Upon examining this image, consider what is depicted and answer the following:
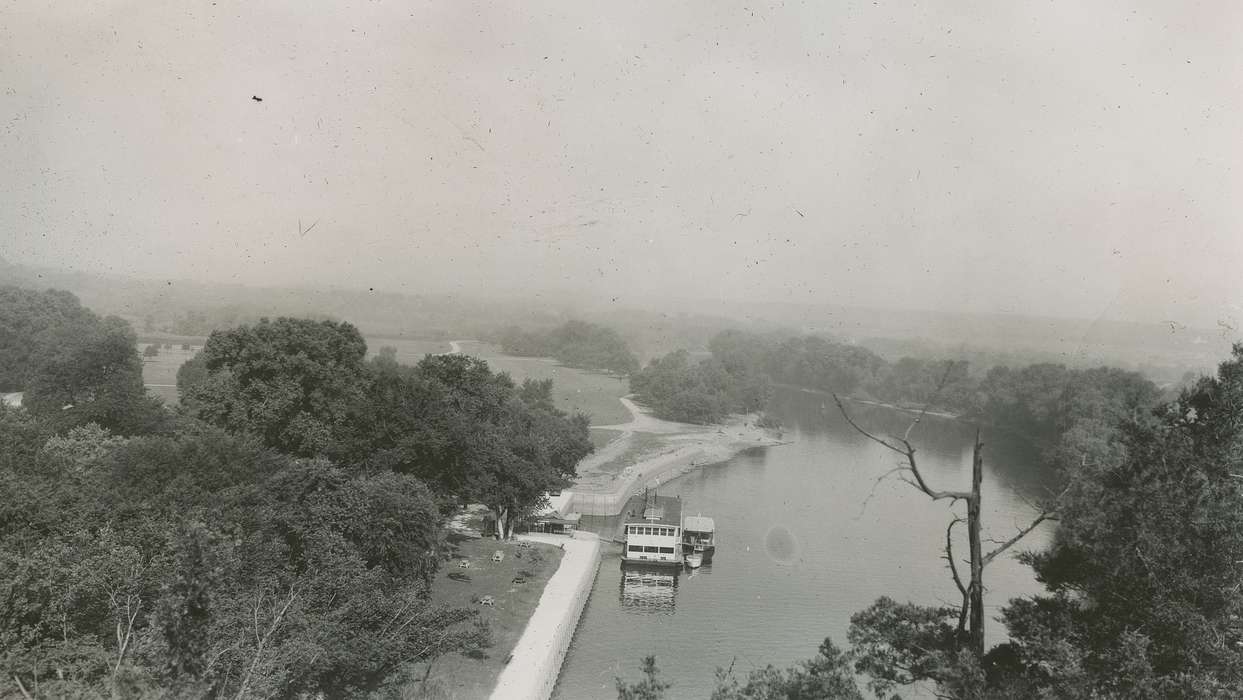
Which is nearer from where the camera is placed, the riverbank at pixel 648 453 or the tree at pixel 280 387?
the tree at pixel 280 387

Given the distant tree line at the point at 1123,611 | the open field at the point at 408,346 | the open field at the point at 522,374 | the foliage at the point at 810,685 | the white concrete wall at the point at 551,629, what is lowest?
the white concrete wall at the point at 551,629

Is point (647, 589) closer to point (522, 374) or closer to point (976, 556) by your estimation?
point (976, 556)

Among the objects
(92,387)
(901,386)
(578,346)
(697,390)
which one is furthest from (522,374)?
(92,387)

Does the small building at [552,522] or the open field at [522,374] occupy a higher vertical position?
the open field at [522,374]

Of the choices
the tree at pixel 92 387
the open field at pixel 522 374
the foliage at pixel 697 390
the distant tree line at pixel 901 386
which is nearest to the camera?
the tree at pixel 92 387

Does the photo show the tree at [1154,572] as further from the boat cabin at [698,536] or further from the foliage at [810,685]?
the boat cabin at [698,536]

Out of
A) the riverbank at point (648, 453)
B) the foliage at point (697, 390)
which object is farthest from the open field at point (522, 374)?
the foliage at point (697, 390)
